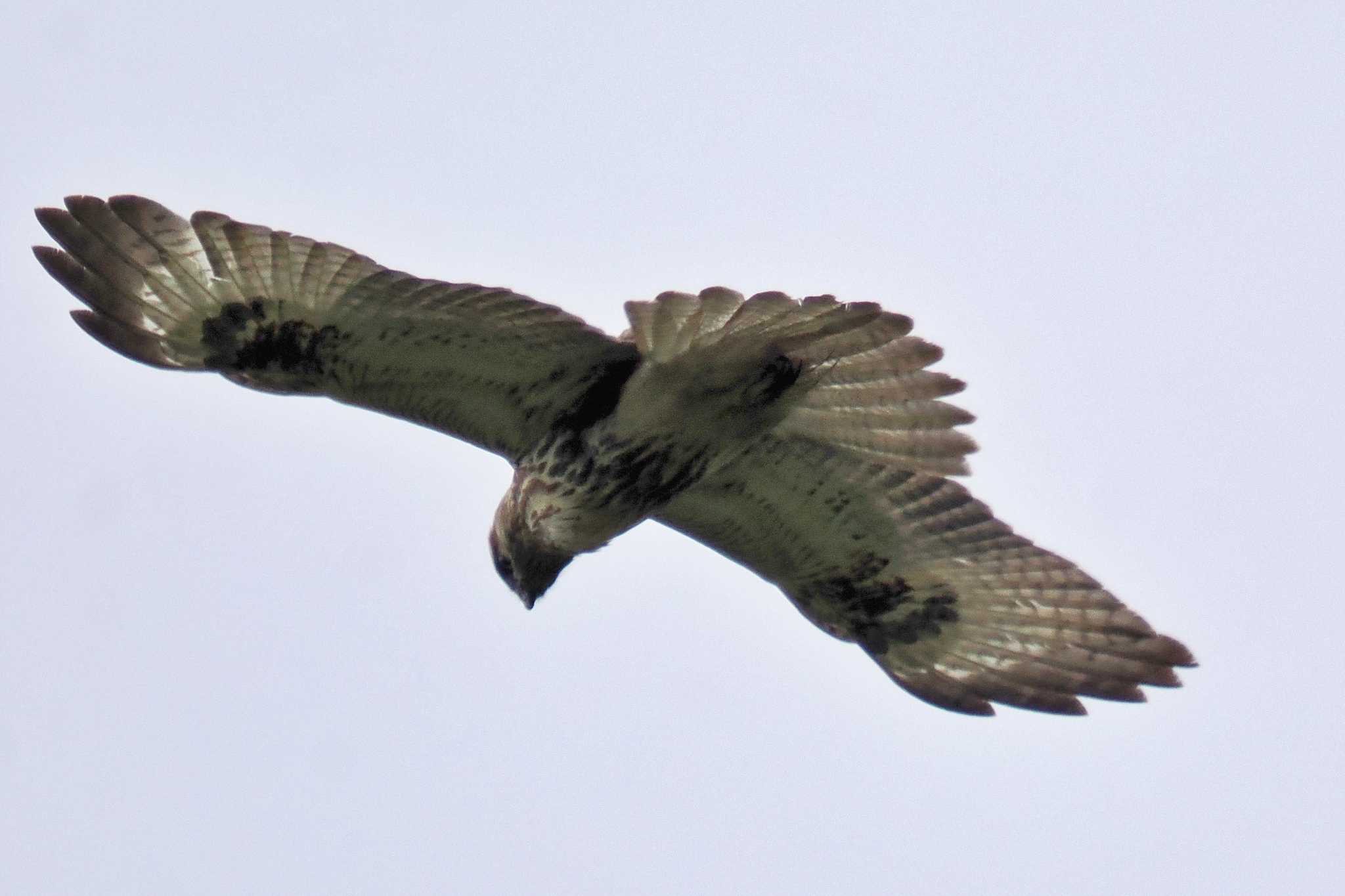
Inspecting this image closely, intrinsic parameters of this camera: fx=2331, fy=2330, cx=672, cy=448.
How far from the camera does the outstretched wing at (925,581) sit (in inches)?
396

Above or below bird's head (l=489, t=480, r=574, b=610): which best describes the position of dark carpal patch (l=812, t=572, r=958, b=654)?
below

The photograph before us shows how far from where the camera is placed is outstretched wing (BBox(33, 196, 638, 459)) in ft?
29.5

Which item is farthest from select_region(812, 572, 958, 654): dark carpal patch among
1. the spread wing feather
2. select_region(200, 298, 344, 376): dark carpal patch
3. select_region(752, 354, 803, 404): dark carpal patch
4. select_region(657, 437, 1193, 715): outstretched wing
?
select_region(200, 298, 344, 376): dark carpal patch

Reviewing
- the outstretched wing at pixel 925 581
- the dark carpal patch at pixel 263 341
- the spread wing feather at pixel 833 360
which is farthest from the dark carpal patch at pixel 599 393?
the dark carpal patch at pixel 263 341

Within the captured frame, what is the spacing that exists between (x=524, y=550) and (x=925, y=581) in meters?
1.97

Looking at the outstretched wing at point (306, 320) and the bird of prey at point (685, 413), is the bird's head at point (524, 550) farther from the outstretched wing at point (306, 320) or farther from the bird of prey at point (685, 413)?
the outstretched wing at point (306, 320)

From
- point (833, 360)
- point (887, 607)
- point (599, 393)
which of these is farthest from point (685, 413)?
point (887, 607)

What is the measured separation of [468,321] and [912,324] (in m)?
1.72

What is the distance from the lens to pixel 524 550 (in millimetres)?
9586

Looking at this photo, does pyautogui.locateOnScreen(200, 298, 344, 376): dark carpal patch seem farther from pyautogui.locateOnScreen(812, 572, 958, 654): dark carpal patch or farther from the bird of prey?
pyautogui.locateOnScreen(812, 572, 958, 654): dark carpal patch

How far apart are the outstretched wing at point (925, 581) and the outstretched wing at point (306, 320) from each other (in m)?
1.05

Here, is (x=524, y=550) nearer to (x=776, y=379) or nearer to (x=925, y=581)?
(x=776, y=379)

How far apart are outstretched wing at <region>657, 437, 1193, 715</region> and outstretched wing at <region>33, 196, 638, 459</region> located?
3.44 feet

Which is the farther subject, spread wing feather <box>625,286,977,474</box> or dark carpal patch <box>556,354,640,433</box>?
dark carpal patch <box>556,354,640,433</box>
